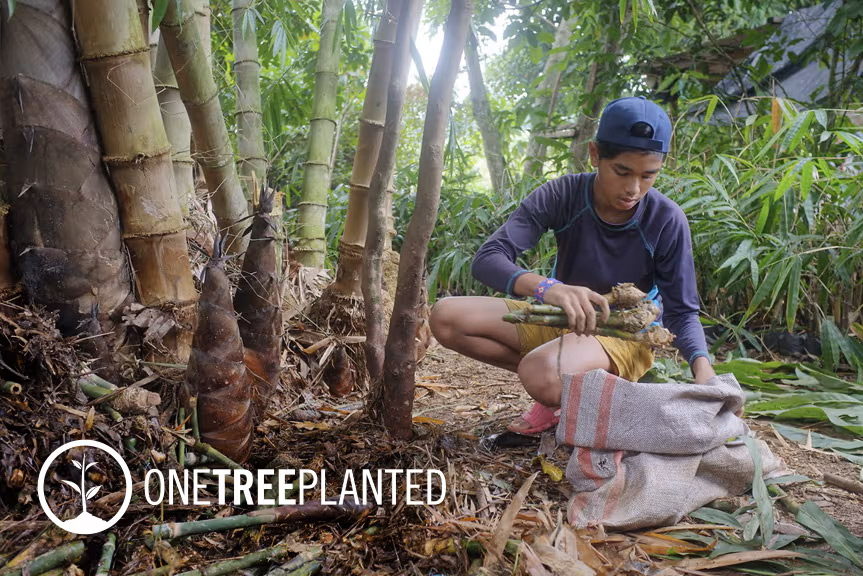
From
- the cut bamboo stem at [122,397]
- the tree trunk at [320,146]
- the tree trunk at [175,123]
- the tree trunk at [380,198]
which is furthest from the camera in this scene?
the tree trunk at [320,146]

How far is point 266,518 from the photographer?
1.24 metres

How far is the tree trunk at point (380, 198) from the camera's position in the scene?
1.62 metres

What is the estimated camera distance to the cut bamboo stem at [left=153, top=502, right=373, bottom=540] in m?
1.17

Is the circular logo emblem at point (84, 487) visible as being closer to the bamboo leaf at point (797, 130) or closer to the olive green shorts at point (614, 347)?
the olive green shorts at point (614, 347)

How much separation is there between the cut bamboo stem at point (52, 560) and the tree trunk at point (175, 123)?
1.36m

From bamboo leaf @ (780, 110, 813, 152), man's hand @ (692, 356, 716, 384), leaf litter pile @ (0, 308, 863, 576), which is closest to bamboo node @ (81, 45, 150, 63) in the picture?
leaf litter pile @ (0, 308, 863, 576)

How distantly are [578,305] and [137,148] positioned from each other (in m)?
1.16

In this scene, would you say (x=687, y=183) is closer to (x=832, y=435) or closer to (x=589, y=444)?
(x=832, y=435)

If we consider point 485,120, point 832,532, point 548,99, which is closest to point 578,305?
point 832,532

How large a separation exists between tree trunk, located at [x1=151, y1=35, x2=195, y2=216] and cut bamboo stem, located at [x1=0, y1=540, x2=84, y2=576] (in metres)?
1.36

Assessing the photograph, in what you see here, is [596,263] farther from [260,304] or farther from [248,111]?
[248,111]

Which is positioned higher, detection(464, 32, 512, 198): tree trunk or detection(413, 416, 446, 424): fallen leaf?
detection(464, 32, 512, 198): tree trunk

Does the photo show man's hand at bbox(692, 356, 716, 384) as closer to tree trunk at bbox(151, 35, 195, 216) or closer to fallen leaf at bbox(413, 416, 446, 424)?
fallen leaf at bbox(413, 416, 446, 424)

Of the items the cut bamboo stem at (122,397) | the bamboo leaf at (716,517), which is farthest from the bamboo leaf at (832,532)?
the cut bamboo stem at (122,397)
